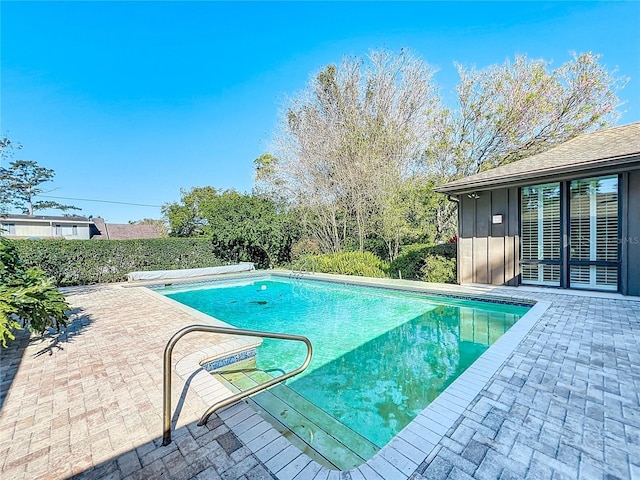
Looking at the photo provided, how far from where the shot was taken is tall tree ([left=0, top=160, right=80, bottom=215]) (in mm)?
22188

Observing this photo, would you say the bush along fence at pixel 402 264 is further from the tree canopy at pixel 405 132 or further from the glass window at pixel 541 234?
the glass window at pixel 541 234

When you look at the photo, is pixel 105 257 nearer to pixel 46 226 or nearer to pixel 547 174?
pixel 547 174

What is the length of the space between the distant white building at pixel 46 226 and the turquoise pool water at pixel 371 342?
79.3 feet

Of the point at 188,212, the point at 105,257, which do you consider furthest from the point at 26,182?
the point at 105,257

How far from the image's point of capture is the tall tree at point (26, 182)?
22.2 m

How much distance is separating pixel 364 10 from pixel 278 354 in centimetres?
1175

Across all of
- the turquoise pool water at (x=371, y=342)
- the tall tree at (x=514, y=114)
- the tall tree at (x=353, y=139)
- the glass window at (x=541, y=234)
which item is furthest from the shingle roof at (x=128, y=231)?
the glass window at (x=541, y=234)

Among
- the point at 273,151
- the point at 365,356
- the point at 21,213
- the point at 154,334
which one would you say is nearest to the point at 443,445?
the point at 365,356

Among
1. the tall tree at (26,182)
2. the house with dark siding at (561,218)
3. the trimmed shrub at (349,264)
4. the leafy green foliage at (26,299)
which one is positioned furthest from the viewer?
the tall tree at (26,182)

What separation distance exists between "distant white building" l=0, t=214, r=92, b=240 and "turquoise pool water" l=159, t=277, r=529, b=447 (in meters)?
24.2

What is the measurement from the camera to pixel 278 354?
16.0 feet

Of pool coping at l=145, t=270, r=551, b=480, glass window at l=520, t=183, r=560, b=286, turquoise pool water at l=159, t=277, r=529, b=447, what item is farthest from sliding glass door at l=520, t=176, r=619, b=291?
pool coping at l=145, t=270, r=551, b=480

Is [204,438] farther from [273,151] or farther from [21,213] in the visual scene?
[21,213]

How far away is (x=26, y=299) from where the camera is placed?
3547 millimetres
